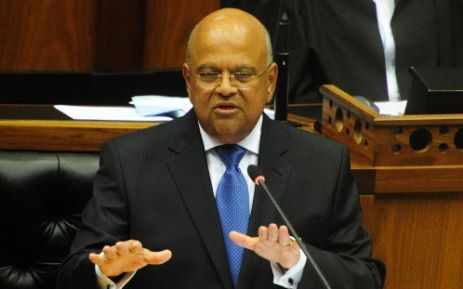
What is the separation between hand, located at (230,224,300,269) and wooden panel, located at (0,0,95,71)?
1104 mm

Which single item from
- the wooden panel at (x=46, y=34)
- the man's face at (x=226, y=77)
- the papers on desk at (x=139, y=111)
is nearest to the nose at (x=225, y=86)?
the man's face at (x=226, y=77)

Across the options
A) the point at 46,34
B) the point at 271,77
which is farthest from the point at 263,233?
the point at 46,34

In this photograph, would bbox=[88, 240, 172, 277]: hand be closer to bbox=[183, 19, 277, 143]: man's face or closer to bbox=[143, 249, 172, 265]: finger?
bbox=[143, 249, 172, 265]: finger

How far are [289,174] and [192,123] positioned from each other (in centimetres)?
16

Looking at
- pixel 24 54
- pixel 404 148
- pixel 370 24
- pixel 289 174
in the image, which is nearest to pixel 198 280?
pixel 289 174

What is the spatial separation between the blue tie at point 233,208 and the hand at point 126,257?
185 millimetres

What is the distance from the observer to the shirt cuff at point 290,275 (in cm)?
157

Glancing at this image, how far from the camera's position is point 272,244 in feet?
4.87

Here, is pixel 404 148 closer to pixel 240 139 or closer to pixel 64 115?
pixel 240 139

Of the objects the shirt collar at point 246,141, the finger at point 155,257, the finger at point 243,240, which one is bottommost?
the finger at point 155,257

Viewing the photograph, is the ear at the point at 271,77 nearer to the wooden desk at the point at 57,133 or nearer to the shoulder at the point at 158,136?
the shoulder at the point at 158,136

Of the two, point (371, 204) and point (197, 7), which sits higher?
point (197, 7)

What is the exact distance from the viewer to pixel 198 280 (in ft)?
5.41

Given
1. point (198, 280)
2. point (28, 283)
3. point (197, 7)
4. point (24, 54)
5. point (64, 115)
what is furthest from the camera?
point (197, 7)
